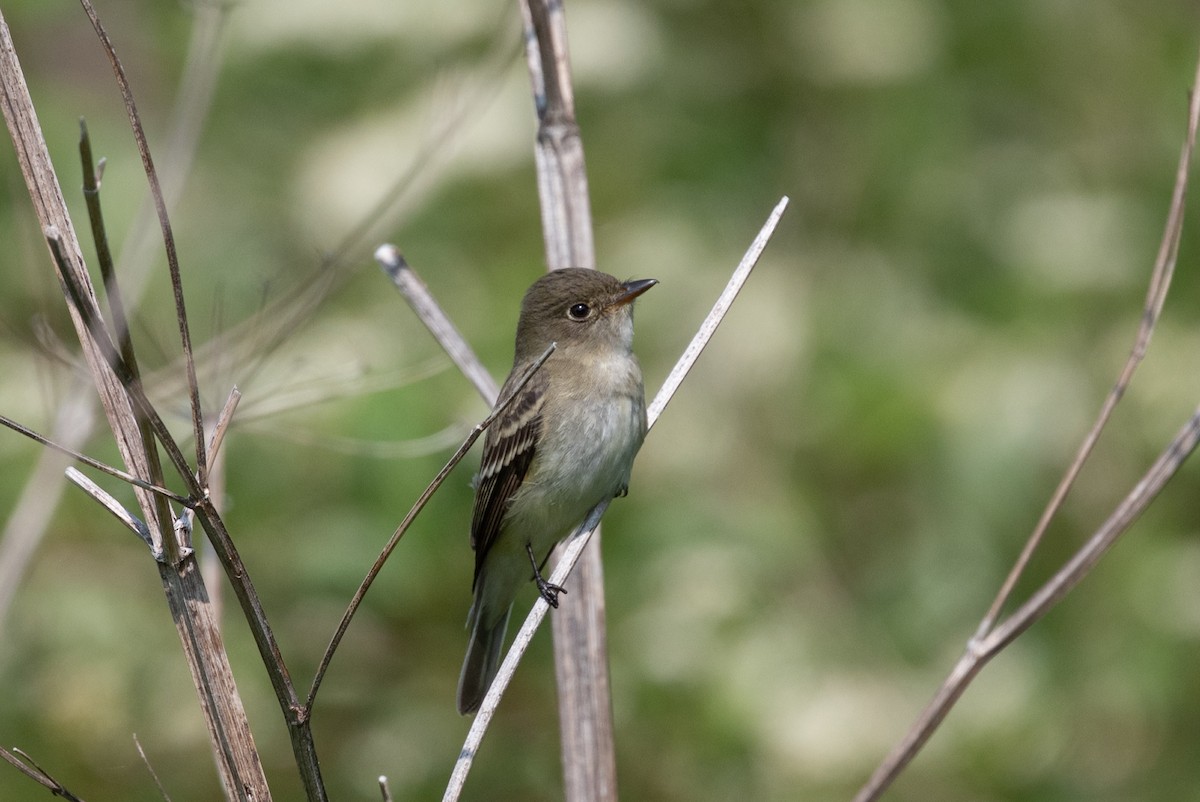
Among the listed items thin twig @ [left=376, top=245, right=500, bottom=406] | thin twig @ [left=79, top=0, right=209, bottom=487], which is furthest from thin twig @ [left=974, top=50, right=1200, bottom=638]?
thin twig @ [left=376, top=245, right=500, bottom=406]

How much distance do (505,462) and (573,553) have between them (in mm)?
1509

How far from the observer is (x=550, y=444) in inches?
141

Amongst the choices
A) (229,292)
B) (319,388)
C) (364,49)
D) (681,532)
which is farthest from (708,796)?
(364,49)

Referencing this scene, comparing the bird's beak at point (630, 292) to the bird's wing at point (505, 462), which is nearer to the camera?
the bird's beak at point (630, 292)

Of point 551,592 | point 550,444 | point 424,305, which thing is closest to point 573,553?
point 551,592

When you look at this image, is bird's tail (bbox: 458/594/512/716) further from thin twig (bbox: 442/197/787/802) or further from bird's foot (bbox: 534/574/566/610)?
thin twig (bbox: 442/197/787/802)

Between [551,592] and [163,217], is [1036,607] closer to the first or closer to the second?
[551,592]

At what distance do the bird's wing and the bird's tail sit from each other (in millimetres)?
152

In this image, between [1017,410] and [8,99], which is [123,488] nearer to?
[8,99]

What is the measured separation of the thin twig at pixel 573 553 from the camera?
1846 millimetres

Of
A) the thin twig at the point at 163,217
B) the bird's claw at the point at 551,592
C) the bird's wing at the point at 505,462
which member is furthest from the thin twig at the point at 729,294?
the bird's wing at the point at 505,462

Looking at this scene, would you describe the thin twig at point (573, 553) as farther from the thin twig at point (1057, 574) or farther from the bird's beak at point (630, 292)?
the bird's beak at point (630, 292)

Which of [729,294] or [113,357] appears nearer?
[113,357]

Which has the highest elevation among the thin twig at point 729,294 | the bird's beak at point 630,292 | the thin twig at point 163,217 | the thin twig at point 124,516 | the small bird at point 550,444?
the bird's beak at point 630,292
